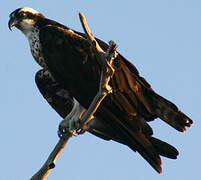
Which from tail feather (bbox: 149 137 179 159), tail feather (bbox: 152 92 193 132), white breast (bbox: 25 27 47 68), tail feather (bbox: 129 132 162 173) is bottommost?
tail feather (bbox: 129 132 162 173)

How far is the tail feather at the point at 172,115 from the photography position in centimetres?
657

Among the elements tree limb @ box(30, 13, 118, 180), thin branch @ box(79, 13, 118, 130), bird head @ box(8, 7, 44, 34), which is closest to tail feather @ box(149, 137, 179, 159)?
tree limb @ box(30, 13, 118, 180)

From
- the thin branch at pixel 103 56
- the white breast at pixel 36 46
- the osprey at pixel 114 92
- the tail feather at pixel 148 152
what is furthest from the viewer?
the white breast at pixel 36 46

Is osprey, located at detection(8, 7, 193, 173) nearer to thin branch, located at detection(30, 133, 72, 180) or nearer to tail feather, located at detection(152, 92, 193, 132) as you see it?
tail feather, located at detection(152, 92, 193, 132)

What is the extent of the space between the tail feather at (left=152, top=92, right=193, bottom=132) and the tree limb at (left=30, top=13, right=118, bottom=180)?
1406mm

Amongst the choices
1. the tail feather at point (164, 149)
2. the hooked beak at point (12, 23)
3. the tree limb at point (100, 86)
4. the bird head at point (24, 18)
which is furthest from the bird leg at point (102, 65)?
the hooked beak at point (12, 23)

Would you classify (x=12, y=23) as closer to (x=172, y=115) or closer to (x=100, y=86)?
(x=172, y=115)

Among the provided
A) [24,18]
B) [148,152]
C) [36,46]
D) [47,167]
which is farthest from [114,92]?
[24,18]

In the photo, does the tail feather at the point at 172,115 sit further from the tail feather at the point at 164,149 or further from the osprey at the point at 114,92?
the tail feather at the point at 164,149

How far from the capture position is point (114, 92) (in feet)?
21.8

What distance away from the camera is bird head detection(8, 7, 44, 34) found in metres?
7.76

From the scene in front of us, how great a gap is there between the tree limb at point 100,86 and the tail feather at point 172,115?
1406 millimetres

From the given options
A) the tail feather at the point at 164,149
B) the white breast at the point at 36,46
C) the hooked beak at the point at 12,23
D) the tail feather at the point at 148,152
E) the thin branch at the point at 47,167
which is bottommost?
the thin branch at the point at 47,167

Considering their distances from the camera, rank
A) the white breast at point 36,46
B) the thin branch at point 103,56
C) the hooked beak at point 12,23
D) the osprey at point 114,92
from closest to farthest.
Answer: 1. the thin branch at point 103,56
2. the osprey at point 114,92
3. the white breast at point 36,46
4. the hooked beak at point 12,23
